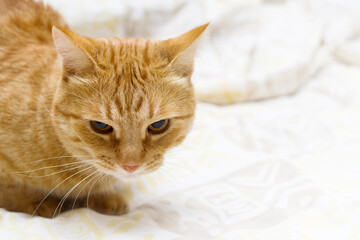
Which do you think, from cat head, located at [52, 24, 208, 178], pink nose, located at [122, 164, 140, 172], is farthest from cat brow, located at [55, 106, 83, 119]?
pink nose, located at [122, 164, 140, 172]

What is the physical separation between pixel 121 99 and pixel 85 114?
127 millimetres

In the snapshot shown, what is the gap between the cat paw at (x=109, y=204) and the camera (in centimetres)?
139

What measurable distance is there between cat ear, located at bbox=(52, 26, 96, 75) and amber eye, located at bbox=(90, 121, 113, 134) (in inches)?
6.5

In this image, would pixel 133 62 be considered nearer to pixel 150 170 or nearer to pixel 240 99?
pixel 150 170

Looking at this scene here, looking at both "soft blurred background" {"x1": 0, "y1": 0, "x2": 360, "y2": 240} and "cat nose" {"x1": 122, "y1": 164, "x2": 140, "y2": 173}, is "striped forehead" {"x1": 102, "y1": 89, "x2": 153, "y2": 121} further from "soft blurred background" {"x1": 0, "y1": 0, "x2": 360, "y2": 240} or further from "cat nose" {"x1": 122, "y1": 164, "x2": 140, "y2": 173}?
"soft blurred background" {"x1": 0, "y1": 0, "x2": 360, "y2": 240}

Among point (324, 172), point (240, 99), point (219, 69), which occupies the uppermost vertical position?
point (219, 69)

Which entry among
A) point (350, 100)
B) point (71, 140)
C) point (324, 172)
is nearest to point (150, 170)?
point (71, 140)

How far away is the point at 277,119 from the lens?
6.85ft

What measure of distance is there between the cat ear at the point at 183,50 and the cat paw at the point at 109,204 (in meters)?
0.53

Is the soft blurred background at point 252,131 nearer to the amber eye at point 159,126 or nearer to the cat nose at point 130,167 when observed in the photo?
the cat nose at point 130,167

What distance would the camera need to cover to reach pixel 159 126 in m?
1.23

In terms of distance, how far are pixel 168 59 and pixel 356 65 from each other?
6.41 feet

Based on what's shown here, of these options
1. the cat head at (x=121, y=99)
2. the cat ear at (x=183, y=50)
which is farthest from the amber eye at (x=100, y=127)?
the cat ear at (x=183, y=50)

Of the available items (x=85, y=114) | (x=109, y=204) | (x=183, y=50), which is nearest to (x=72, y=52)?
(x=85, y=114)
